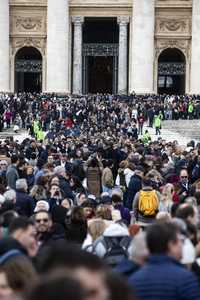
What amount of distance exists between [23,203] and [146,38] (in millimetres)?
49088

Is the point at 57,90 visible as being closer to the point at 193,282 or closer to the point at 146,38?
the point at 146,38

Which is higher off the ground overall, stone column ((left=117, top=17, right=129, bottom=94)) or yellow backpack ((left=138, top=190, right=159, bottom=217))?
stone column ((left=117, top=17, right=129, bottom=94))

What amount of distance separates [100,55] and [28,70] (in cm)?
462

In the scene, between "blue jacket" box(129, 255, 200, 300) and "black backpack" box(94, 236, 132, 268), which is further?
"black backpack" box(94, 236, 132, 268)

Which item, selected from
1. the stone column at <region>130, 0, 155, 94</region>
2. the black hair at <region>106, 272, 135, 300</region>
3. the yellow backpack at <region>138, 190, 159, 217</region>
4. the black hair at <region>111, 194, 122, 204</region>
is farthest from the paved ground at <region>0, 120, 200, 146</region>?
the black hair at <region>106, 272, 135, 300</region>

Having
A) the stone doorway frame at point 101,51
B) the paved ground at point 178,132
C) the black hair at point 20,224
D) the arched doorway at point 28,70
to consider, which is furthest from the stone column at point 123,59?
the black hair at point 20,224

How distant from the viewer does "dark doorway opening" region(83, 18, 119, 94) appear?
63906mm

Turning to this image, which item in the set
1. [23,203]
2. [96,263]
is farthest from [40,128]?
[96,263]

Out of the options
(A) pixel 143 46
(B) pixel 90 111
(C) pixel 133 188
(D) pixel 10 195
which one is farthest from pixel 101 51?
(D) pixel 10 195

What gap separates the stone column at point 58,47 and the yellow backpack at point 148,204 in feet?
155

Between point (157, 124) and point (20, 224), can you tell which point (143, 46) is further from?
point (20, 224)

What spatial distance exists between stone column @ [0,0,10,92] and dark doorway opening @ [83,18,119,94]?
4.87 m

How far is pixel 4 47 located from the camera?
6338 centimetres

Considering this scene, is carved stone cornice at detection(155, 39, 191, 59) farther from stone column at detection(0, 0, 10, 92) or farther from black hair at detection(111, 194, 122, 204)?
black hair at detection(111, 194, 122, 204)
